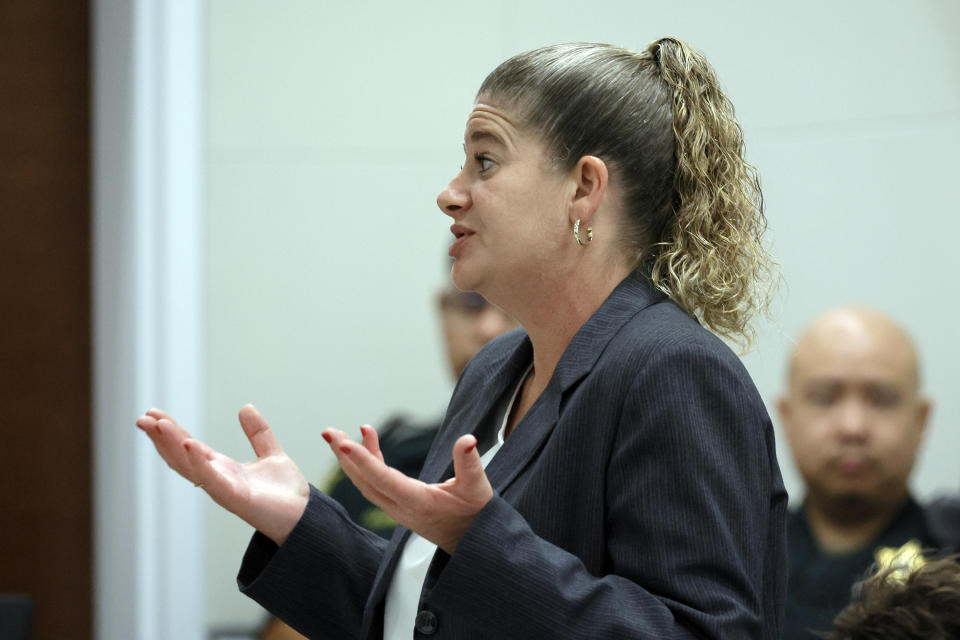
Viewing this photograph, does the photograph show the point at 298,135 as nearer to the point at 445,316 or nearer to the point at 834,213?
the point at 445,316

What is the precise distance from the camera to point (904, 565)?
4.45 feet

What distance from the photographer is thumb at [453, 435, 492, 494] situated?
38.3 inches

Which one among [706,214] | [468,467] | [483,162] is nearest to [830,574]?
[706,214]

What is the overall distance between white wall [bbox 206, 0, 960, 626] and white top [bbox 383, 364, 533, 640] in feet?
7.22

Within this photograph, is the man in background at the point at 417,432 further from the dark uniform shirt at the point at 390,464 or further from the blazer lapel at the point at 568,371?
the blazer lapel at the point at 568,371

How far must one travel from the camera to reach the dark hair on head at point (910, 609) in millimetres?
1176

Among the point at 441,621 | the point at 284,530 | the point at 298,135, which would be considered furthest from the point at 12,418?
the point at 441,621

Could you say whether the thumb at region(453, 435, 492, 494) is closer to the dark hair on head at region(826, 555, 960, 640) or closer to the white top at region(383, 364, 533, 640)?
the white top at region(383, 364, 533, 640)

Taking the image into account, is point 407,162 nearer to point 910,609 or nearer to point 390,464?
point 390,464

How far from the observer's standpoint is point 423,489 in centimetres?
101

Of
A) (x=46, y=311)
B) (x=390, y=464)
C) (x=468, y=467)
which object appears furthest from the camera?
(x=46, y=311)

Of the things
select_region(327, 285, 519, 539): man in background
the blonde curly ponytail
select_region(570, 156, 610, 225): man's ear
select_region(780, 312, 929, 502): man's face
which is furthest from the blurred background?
select_region(570, 156, 610, 225): man's ear

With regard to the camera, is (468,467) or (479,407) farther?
(479,407)

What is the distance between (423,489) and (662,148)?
50cm
